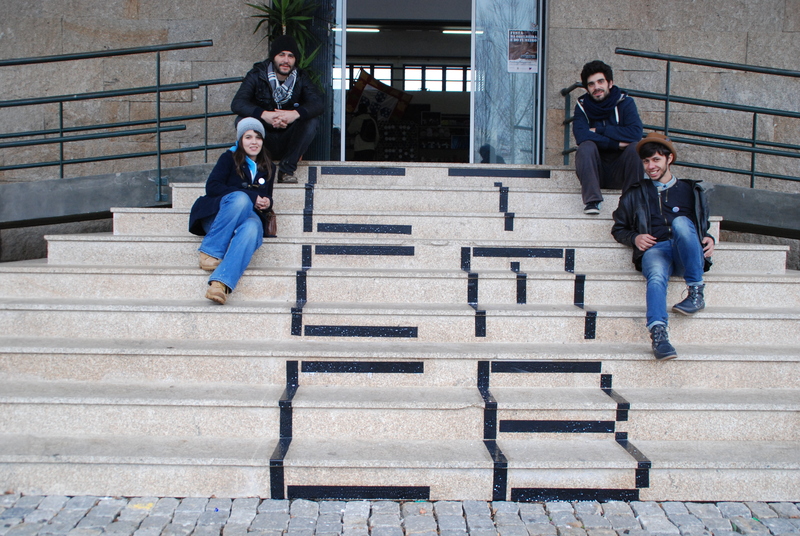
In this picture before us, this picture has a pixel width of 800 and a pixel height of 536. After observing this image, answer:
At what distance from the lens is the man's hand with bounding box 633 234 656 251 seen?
3.18 metres

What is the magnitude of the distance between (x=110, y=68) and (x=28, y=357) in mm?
3859

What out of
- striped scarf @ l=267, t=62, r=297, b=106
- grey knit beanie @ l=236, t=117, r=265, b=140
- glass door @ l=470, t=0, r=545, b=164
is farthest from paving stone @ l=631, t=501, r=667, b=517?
glass door @ l=470, t=0, r=545, b=164

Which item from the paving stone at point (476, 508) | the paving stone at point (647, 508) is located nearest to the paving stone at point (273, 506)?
the paving stone at point (476, 508)

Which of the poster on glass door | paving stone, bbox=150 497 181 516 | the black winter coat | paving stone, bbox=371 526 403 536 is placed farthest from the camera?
the poster on glass door

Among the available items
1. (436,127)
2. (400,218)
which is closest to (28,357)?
(400,218)

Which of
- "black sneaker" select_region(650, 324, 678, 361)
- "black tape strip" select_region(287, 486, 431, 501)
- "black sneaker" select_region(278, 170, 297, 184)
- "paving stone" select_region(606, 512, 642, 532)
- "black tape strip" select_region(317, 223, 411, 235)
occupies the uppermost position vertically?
"black sneaker" select_region(278, 170, 297, 184)

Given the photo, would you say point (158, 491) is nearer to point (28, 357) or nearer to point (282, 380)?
point (282, 380)

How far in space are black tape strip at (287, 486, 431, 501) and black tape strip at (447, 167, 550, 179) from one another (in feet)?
9.29

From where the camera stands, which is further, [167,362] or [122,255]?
[122,255]

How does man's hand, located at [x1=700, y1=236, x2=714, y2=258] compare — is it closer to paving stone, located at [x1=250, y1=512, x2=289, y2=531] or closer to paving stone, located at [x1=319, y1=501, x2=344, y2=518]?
paving stone, located at [x1=319, y1=501, x2=344, y2=518]

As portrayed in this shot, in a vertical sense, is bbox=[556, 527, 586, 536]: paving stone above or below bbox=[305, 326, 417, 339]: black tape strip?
below

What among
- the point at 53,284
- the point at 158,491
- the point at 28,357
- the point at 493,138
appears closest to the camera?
the point at 158,491

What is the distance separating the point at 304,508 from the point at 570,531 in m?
0.97

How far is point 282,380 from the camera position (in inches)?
107
